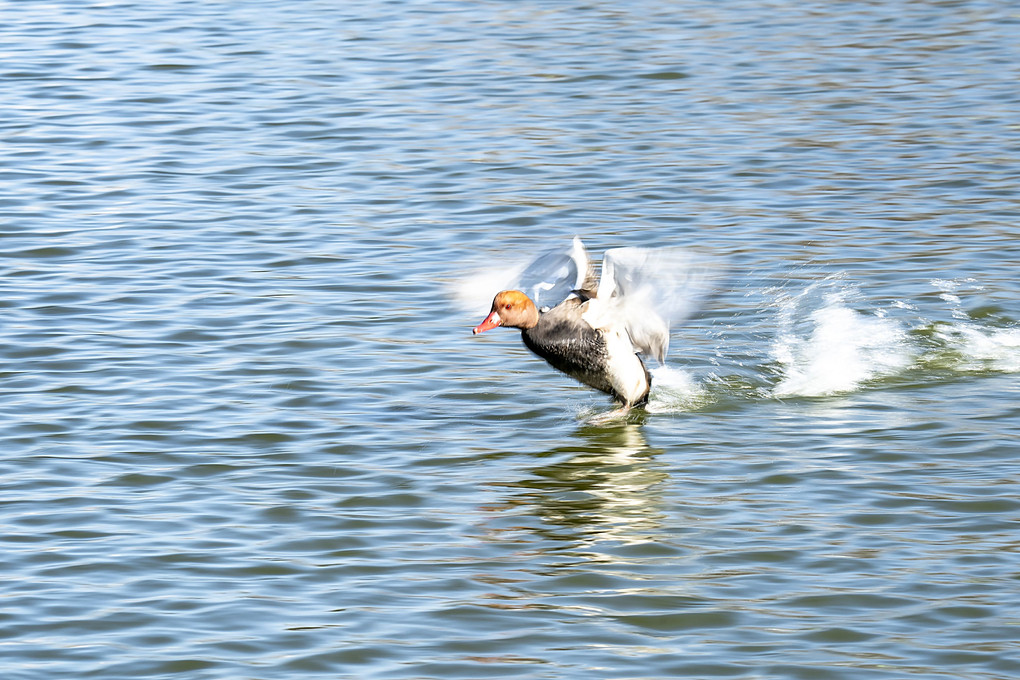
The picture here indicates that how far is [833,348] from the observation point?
9.95 meters

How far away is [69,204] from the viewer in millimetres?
12805

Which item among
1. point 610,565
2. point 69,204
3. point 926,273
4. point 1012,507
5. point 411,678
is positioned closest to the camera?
point 411,678

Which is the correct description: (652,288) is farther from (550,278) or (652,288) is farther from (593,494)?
(593,494)

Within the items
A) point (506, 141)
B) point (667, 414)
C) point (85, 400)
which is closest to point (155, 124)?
point (506, 141)

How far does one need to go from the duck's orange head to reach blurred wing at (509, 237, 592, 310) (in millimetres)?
332

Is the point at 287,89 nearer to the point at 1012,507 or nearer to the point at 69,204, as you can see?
the point at 69,204

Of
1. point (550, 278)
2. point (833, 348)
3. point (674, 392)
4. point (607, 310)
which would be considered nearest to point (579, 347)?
point (607, 310)

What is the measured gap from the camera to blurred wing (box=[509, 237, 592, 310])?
29.3ft

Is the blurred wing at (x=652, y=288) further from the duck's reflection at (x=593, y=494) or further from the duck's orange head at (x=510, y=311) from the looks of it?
the duck's reflection at (x=593, y=494)

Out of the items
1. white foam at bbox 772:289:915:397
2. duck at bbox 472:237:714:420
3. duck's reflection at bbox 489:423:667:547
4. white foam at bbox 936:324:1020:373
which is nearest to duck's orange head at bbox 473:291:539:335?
duck at bbox 472:237:714:420

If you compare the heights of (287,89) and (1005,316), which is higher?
(287,89)

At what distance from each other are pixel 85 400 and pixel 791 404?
386 cm

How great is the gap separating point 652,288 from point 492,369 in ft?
5.18

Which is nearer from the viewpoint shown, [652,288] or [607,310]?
[652,288]
